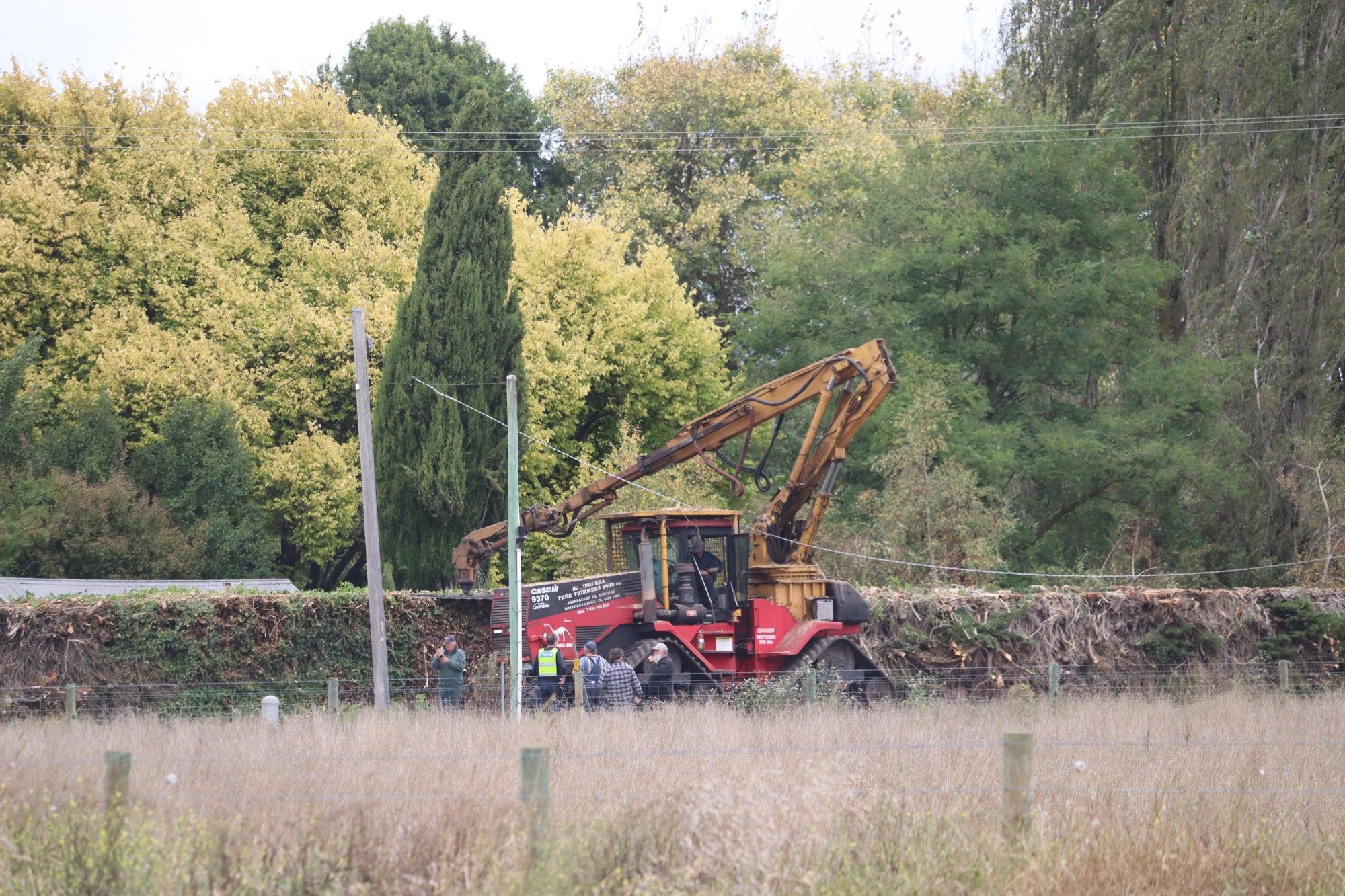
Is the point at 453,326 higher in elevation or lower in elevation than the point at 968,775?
higher

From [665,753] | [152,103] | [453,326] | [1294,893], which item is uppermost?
[152,103]

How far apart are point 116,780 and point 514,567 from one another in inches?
384

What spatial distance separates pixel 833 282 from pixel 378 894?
28.5m

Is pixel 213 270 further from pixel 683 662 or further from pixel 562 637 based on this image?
pixel 683 662

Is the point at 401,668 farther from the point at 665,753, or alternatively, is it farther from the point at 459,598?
the point at 665,753

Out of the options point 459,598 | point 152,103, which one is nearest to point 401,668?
point 459,598

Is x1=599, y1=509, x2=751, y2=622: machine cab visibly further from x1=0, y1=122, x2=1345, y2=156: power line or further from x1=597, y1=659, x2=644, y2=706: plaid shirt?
x1=0, y1=122, x2=1345, y2=156: power line

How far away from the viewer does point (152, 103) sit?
36.5 metres

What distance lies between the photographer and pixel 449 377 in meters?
31.4

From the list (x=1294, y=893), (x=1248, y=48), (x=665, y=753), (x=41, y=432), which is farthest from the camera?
(x=41, y=432)

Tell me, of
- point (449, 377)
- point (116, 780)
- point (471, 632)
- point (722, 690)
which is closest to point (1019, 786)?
point (116, 780)

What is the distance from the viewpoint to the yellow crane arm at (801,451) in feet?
68.1

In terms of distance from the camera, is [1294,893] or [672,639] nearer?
[1294,893]

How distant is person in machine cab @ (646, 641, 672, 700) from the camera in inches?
677
